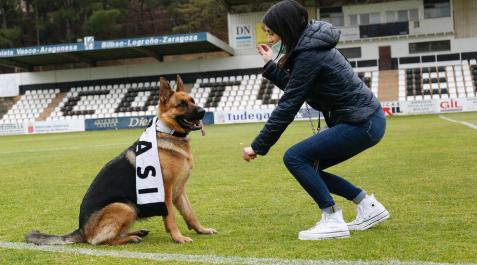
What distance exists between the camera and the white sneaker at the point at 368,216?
536cm

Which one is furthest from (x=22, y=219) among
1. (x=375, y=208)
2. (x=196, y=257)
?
(x=375, y=208)

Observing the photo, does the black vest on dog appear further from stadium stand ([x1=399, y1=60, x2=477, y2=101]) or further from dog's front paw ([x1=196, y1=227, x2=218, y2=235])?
stadium stand ([x1=399, y1=60, x2=477, y2=101])

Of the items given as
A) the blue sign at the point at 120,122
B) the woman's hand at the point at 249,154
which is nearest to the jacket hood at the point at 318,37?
the woman's hand at the point at 249,154

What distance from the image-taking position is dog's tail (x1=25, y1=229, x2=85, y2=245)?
5.23 m

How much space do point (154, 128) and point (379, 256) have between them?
2397mm

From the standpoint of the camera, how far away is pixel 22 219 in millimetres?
6992

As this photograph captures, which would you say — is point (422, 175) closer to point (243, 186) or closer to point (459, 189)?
point (459, 189)

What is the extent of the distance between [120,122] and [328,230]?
122 feet

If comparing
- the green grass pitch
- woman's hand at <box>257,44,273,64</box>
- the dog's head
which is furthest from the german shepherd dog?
woman's hand at <box>257,44,273,64</box>

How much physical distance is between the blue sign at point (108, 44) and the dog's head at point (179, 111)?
3770 cm

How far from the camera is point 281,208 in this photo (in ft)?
22.7

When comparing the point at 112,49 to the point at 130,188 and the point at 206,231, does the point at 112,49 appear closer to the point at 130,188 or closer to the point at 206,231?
the point at 206,231

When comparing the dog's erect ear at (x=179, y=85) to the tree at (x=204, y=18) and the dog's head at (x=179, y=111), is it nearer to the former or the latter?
the dog's head at (x=179, y=111)

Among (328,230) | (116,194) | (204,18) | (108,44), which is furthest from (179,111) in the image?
(204,18)
